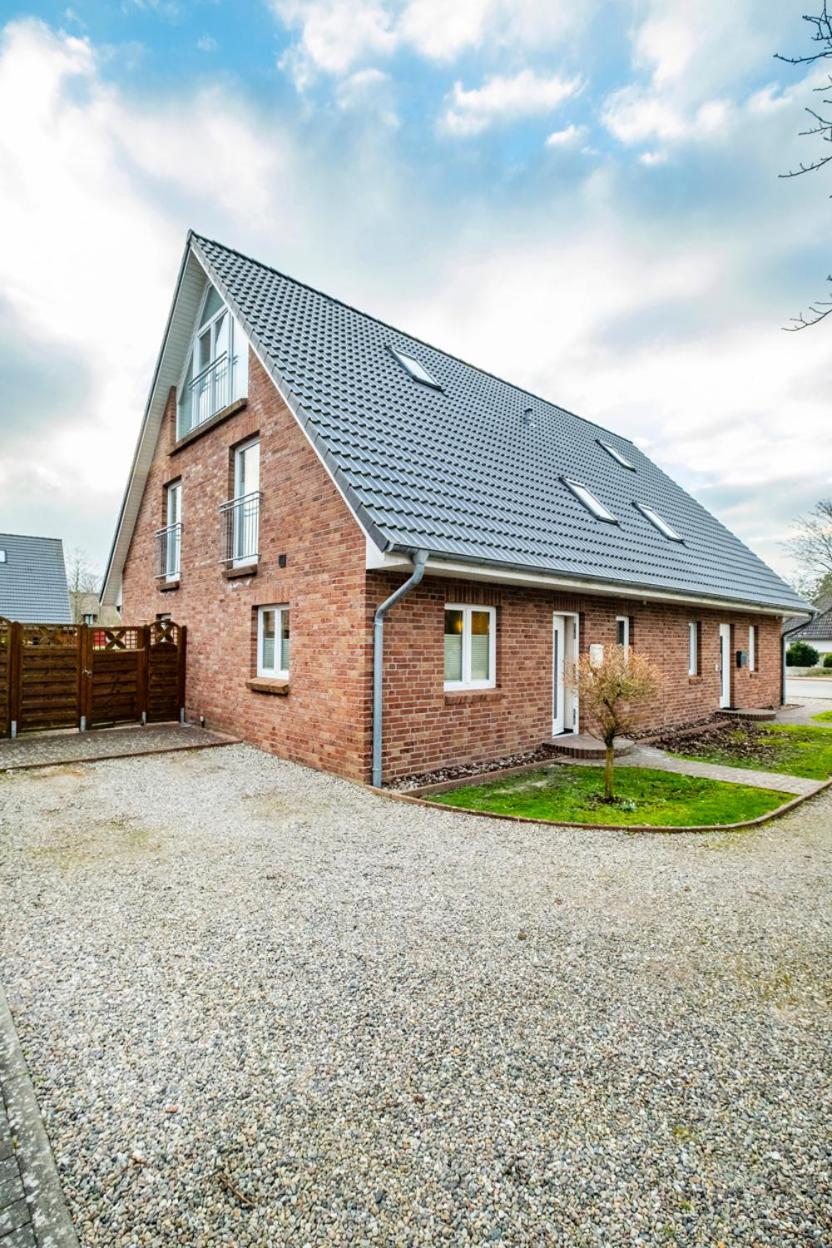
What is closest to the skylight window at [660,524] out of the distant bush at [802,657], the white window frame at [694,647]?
the white window frame at [694,647]

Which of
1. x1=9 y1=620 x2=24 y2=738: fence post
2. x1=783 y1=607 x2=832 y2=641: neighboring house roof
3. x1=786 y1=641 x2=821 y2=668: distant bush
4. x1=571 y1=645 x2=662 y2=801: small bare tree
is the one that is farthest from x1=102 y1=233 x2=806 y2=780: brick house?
x1=783 y1=607 x2=832 y2=641: neighboring house roof

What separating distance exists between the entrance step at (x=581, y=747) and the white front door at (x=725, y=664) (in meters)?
6.25

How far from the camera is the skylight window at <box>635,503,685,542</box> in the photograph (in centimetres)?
1408

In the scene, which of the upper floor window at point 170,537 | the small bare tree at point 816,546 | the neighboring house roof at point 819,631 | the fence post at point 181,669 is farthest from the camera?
the neighboring house roof at point 819,631

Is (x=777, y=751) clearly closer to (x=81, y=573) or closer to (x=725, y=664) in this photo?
(x=725, y=664)

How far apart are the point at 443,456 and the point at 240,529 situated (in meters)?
3.78

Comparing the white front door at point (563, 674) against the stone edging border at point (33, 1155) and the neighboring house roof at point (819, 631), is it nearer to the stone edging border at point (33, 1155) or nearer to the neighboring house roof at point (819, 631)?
the stone edging border at point (33, 1155)

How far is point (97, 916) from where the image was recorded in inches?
153

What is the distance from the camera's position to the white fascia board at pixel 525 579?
679 cm

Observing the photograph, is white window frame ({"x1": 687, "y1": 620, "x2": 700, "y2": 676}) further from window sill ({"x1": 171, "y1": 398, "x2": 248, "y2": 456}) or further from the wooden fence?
the wooden fence

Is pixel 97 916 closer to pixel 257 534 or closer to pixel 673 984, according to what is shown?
pixel 673 984

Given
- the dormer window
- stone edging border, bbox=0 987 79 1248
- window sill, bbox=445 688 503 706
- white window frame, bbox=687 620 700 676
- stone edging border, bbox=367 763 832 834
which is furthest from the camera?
white window frame, bbox=687 620 700 676

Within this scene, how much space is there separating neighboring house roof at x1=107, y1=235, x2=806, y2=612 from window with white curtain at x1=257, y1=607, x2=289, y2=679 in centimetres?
296

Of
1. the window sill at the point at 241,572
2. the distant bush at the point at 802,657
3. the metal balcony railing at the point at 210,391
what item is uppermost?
the metal balcony railing at the point at 210,391
